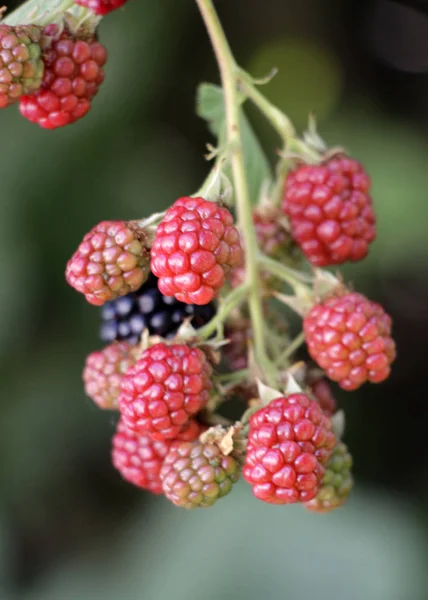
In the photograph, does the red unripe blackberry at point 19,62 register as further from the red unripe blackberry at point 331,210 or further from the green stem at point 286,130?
the red unripe blackberry at point 331,210

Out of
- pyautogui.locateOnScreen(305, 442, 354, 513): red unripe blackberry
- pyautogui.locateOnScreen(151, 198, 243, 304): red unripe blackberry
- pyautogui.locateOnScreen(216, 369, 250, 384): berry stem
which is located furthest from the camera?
pyautogui.locateOnScreen(216, 369, 250, 384): berry stem

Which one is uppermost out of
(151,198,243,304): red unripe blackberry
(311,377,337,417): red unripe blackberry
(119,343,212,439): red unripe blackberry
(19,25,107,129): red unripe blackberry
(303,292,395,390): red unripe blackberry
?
(19,25,107,129): red unripe blackberry

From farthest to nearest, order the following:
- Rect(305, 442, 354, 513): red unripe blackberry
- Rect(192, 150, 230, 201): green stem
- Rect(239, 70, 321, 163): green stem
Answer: Rect(239, 70, 321, 163): green stem → Rect(305, 442, 354, 513): red unripe blackberry → Rect(192, 150, 230, 201): green stem

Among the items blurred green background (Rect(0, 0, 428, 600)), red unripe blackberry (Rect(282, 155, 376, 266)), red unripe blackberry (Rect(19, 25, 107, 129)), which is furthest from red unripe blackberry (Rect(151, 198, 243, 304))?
blurred green background (Rect(0, 0, 428, 600))

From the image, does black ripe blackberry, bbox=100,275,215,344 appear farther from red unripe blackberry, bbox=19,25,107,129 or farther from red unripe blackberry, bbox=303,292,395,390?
red unripe blackberry, bbox=19,25,107,129

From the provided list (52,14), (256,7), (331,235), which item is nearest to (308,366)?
(331,235)

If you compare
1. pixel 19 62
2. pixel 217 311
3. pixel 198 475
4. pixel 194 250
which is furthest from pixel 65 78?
pixel 198 475

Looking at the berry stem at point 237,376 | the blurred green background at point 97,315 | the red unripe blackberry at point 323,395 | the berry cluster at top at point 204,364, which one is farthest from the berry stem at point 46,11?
the blurred green background at point 97,315

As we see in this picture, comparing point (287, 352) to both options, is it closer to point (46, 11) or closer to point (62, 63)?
point (62, 63)
